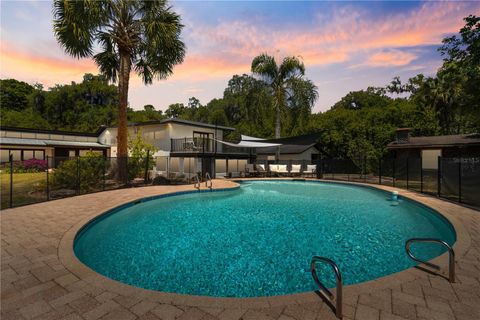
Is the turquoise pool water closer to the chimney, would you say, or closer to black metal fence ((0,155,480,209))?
black metal fence ((0,155,480,209))

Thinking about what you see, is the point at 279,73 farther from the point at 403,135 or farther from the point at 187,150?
the point at 403,135

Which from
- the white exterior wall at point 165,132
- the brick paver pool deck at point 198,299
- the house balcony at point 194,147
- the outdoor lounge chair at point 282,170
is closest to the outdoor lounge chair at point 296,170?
the outdoor lounge chair at point 282,170

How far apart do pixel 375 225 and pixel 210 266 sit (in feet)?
18.7

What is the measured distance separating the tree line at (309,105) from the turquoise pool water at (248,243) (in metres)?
10.7

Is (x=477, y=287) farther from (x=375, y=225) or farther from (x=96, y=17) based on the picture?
(x=96, y=17)

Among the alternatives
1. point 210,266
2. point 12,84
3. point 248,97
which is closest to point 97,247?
point 210,266

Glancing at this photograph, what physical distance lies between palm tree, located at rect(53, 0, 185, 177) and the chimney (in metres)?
19.4

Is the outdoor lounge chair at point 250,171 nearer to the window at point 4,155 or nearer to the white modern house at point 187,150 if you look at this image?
the white modern house at point 187,150

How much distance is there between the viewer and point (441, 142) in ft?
62.7

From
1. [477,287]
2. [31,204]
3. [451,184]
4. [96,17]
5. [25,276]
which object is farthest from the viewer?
[96,17]

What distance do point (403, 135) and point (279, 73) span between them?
1258cm

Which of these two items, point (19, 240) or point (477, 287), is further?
point (19, 240)

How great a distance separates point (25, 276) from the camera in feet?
11.5

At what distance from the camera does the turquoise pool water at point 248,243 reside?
4258 mm
